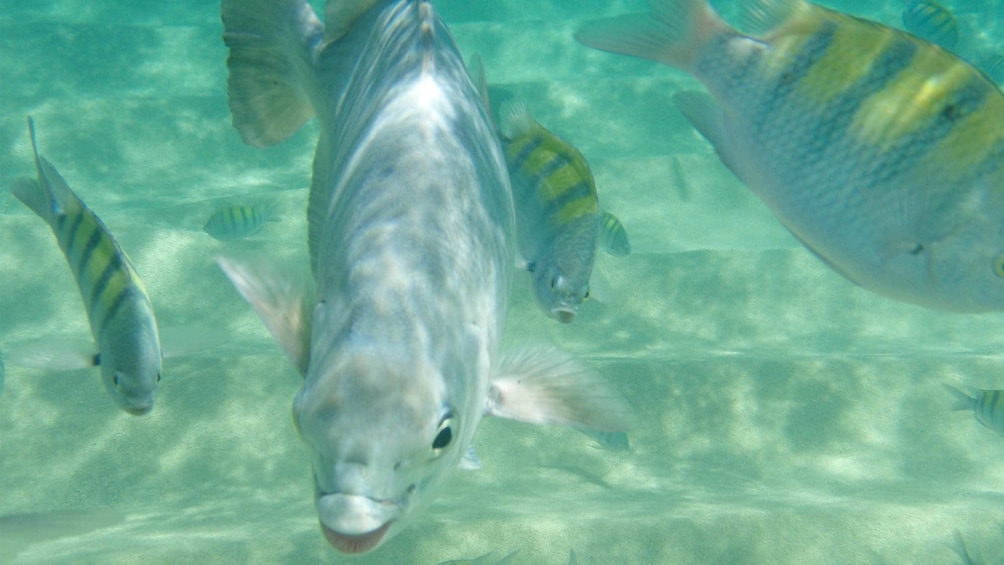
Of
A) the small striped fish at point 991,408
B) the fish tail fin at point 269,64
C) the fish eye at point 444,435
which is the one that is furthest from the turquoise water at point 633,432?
the fish eye at point 444,435

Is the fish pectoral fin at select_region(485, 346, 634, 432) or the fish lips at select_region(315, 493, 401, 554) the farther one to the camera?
the fish pectoral fin at select_region(485, 346, 634, 432)

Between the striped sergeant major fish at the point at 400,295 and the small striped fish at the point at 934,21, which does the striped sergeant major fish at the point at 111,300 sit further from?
the small striped fish at the point at 934,21

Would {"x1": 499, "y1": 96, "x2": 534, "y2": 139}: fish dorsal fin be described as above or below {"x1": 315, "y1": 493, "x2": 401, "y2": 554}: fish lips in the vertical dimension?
below

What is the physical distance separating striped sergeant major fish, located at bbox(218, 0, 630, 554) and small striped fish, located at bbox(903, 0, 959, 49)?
296 inches

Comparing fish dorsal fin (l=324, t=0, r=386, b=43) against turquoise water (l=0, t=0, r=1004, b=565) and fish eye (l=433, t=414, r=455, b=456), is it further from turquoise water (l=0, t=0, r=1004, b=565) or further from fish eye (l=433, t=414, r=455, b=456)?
fish eye (l=433, t=414, r=455, b=456)

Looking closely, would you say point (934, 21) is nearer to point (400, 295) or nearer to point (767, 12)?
point (767, 12)

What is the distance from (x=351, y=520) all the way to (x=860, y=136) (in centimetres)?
165

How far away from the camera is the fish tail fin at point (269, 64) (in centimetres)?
248

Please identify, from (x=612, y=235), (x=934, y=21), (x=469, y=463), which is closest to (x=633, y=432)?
(x=612, y=235)

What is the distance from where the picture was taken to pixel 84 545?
147 inches

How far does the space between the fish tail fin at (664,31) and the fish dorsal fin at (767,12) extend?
8 centimetres

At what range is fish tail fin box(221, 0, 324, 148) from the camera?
2.48 meters

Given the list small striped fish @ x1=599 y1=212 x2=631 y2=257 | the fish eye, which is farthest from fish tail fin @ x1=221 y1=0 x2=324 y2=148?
small striped fish @ x1=599 y1=212 x2=631 y2=257

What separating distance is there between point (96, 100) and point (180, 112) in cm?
152
